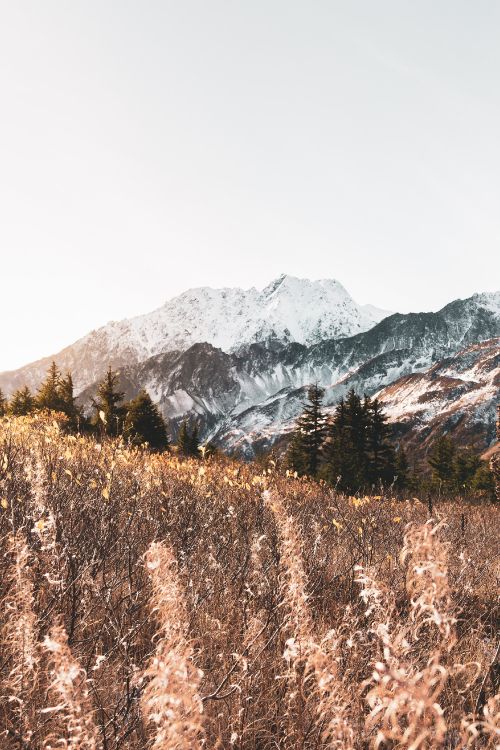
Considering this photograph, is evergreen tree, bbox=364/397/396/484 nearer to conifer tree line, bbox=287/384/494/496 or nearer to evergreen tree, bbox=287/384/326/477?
conifer tree line, bbox=287/384/494/496

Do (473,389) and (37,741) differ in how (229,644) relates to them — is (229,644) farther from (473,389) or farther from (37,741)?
(473,389)

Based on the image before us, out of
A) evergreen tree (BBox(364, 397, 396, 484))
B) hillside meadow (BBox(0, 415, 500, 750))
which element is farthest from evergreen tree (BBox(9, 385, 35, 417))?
hillside meadow (BBox(0, 415, 500, 750))

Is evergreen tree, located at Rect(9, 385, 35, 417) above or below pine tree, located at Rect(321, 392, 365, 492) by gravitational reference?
above

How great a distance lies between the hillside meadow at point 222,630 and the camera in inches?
49.6

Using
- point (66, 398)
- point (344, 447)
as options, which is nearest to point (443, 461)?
point (344, 447)

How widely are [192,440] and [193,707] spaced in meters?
36.5

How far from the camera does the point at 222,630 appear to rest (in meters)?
3.88

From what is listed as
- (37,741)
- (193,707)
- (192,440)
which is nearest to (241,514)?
(37,741)

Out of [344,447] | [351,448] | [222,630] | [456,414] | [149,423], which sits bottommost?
[456,414]

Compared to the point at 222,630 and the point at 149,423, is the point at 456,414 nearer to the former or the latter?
the point at 149,423

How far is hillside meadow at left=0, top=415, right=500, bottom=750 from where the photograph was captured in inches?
49.6

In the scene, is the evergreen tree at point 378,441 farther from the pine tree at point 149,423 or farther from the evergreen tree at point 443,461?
the evergreen tree at point 443,461

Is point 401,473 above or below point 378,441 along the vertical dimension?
below

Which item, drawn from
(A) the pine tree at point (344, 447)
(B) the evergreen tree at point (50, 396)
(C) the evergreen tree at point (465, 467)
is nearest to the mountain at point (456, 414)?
(C) the evergreen tree at point (465, 467)
